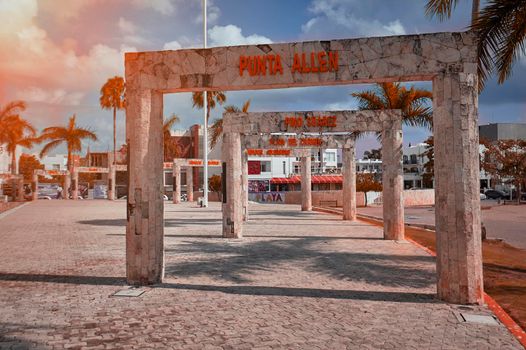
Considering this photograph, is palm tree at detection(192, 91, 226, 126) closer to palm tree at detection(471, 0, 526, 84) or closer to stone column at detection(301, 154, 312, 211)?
stone column at detection(301, 154, 312, 211)

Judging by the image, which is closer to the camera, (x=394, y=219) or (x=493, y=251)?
(x=493, y=251)

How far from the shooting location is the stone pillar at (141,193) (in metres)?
8.61

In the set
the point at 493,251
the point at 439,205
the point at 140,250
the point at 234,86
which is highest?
the point at 234,86

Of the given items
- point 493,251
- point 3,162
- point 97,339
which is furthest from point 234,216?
point 3,162

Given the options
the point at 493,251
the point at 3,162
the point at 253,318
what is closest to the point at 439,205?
the point at 253,318

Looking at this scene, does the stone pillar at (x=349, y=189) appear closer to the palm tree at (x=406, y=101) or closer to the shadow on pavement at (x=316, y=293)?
the palm tree at (x=406, y=101)

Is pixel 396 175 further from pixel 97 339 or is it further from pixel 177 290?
pixel 97 339

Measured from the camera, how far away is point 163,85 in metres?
8.72

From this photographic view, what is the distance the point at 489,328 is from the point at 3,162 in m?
68.0

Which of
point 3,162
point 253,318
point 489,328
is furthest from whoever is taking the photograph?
point 3,162

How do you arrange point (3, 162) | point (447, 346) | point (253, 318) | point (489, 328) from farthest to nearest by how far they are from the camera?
point (3, 162)
point (253, 318)
point (489, 328)
point (447, 346)

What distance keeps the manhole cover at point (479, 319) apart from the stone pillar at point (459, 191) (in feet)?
2.18

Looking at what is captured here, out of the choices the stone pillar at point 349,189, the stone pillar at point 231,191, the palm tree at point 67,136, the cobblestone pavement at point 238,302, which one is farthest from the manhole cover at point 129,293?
the palm tree at point 67,136

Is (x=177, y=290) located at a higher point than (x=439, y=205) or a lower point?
lower
